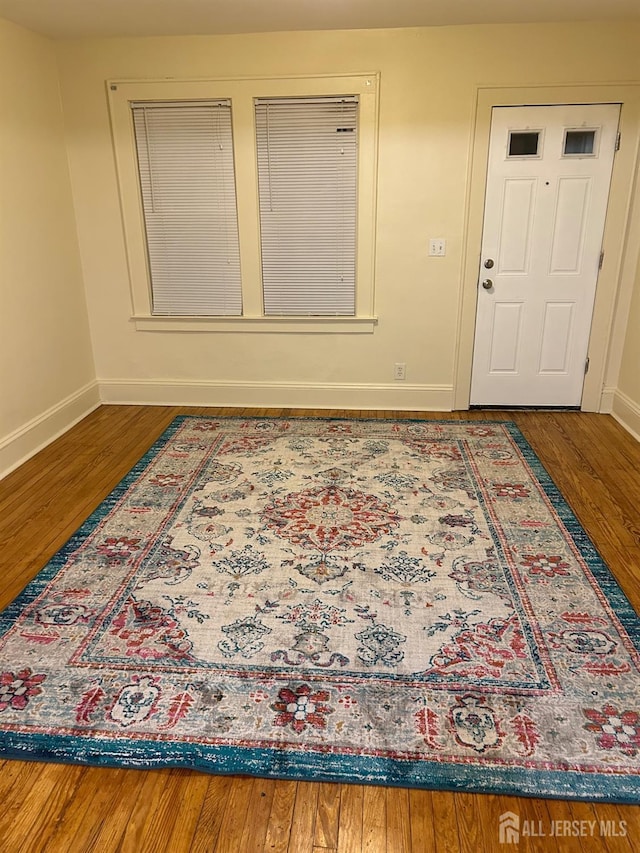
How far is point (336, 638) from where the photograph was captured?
211cm

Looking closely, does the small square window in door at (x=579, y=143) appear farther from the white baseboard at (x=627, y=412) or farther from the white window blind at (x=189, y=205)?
the white window blind at (x=189, y=205)

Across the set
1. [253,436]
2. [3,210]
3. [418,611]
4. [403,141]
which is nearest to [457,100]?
[403,141]

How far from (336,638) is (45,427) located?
2648 mm

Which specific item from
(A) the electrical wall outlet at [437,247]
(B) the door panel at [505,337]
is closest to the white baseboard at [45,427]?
(A) the electrical wall outlet at [437,247]

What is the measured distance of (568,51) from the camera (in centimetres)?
356

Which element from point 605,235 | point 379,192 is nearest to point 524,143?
point 605,235

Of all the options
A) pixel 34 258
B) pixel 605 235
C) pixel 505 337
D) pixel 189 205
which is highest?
pixel 189 205

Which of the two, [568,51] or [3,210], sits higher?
[568,51]

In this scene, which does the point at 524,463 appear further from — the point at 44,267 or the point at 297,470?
the point at 44,267

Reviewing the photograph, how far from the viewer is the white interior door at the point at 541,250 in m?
3.74

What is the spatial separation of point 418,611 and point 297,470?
1360 mm

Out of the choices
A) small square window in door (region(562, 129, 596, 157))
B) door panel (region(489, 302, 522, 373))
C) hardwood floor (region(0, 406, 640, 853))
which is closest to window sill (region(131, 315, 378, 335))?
door panel (region(489, 302, 522, 373))

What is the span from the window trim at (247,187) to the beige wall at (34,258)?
15.7 inches

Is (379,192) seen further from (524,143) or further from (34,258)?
(34,258)
